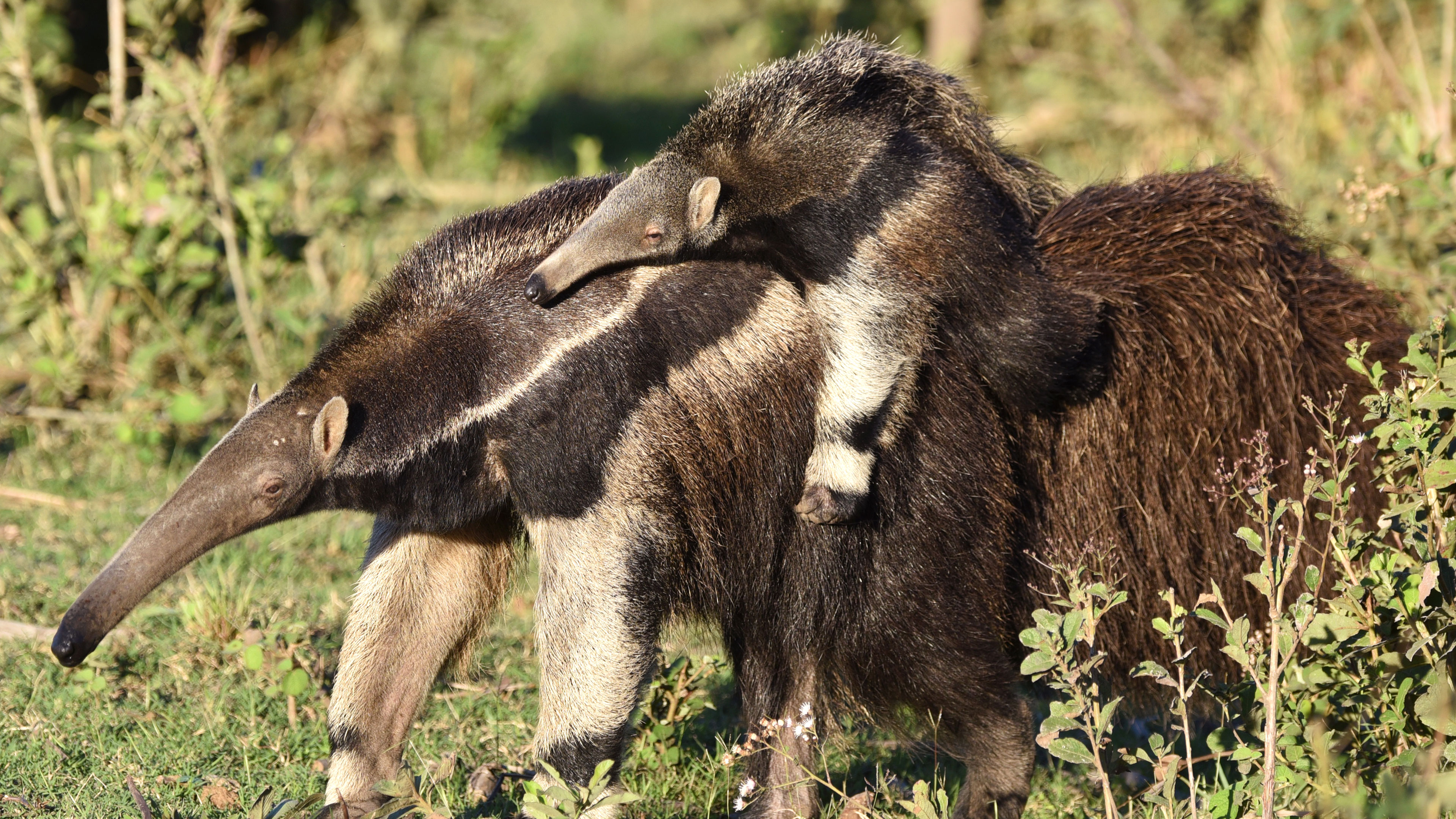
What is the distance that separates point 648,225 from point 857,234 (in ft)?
1.83

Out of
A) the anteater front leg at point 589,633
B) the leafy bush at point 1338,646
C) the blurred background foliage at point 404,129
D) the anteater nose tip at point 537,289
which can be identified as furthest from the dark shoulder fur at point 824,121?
→ the blurred background foliage at point 404,129

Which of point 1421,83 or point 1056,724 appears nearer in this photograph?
point 1056,724

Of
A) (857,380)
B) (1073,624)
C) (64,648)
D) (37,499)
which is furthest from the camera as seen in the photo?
(37,499)

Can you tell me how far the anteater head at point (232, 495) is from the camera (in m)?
3.33

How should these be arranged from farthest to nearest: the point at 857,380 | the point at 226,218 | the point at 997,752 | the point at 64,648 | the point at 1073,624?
the point at 226,218
the point at 997,752
the point at 857,380
the point at 64,648
the point at 1073,624

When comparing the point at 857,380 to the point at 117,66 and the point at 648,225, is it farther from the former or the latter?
the point at 117,66

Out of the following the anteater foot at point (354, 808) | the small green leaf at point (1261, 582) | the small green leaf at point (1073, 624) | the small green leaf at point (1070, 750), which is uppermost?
the small green leaf at point (1261, 582)

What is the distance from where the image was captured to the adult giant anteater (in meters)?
3.47

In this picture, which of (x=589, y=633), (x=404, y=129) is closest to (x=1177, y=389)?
(x=589, y=633)

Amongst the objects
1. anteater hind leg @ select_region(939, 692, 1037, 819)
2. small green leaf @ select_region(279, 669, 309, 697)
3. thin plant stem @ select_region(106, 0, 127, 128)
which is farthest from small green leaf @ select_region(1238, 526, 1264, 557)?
thin plant stem @ select_region(106, 0, 127, 128)

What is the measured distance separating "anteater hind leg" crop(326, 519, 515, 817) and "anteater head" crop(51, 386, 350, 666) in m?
0.46

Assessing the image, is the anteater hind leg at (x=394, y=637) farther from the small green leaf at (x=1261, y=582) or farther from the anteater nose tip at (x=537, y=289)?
the small green leaf at (x=1261, y=582)

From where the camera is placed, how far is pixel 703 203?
379cm

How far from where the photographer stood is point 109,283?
6.75 meters
